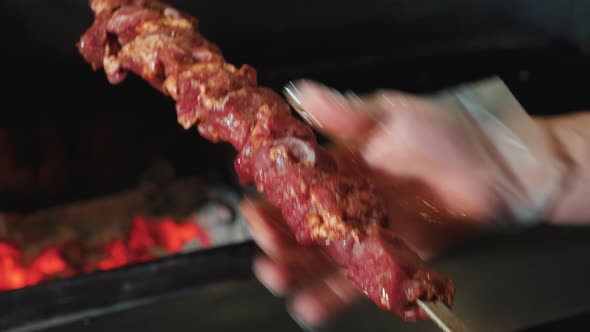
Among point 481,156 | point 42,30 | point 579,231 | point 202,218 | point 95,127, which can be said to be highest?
point 481,156

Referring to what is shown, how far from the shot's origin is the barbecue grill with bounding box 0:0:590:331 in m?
1.91

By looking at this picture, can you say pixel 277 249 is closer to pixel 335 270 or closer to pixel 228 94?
pixel 335 270

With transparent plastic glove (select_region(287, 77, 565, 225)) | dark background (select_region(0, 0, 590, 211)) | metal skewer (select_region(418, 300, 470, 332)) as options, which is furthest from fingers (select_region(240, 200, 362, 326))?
dark background (select_region(0, 0, 590, 211))

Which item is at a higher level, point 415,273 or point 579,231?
point 415,273

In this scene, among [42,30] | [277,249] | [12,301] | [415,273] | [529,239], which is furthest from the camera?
[529,239]

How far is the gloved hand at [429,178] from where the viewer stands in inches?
61.4

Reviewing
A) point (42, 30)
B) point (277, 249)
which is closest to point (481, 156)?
point (277, 249)

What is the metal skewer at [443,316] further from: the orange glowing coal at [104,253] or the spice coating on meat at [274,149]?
the orange glowing coal at [104,253]

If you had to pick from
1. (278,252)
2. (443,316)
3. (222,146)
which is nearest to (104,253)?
(222,146)

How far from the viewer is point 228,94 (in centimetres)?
129

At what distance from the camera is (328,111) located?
1391 millimetres

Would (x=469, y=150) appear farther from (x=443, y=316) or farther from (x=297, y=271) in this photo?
(x=443, y=316)

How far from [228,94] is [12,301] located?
100 centimetres

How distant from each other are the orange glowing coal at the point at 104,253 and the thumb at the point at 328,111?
39.2 inches
